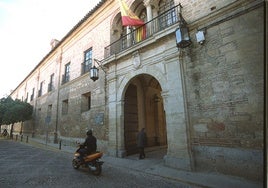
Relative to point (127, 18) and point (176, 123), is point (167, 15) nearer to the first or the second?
point (127, 18)

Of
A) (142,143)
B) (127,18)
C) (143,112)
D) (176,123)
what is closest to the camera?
(176,123)

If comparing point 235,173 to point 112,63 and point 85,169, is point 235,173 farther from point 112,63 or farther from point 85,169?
point 112,63

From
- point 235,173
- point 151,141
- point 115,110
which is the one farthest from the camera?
point 151,141

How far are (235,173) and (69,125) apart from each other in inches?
415

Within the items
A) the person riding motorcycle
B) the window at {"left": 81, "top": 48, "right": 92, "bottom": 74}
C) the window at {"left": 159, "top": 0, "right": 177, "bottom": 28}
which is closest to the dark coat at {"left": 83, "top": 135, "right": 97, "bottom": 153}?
the person riding motorcycle

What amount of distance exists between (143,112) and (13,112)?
16313 millimetres

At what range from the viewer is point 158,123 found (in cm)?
1151

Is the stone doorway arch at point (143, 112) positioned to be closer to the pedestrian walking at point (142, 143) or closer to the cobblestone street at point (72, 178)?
the pedestrian walking at point (142, 143)

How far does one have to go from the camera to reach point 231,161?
4.91m

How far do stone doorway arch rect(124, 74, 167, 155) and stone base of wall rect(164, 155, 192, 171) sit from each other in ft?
8.94

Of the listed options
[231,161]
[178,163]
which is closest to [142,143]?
[178,163]

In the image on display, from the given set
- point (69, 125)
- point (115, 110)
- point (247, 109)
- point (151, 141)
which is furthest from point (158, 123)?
point (247, 109)

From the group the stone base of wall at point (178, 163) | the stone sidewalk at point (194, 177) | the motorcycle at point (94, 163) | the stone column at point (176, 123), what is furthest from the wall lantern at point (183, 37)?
the motorcycle at point (94, 163)

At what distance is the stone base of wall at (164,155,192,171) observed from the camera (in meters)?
5.58
